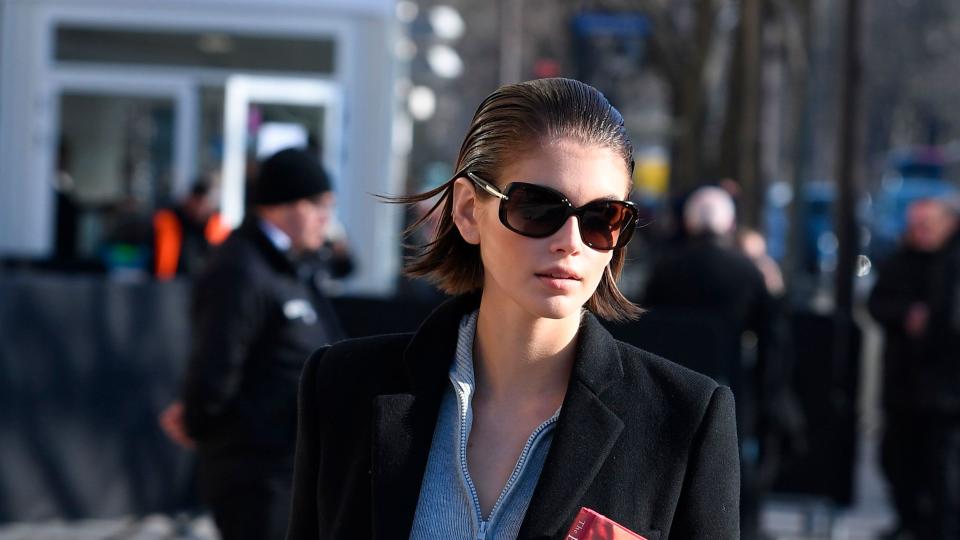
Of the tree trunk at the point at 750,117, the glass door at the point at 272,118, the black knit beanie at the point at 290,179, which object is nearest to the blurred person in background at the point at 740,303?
the black knit beanie at the point at 290,179

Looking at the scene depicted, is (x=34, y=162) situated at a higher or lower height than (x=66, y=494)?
higher

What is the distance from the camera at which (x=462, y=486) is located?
2395 mm

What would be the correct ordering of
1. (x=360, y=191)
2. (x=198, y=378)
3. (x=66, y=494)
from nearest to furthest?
(x=198, y=378) < (x=66, y=494) < (x=360, y=191)

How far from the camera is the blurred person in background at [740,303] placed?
7.40 m

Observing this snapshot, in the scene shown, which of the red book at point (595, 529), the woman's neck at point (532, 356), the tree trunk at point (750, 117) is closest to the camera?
the red book at point (595, 529)

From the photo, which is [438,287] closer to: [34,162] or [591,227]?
[591,227]

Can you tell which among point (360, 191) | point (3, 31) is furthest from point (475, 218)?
point (3, 31)

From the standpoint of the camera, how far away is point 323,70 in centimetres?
1436

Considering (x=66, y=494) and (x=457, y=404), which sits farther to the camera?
(x=66, y=494)

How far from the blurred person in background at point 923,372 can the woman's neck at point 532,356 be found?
20.4ft

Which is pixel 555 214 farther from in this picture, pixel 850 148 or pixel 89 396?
pixel 850 148

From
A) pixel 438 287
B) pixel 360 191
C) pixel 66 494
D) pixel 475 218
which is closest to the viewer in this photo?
pixel 475 218

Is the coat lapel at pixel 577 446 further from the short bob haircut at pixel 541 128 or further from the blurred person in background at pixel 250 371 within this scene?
the blurred person in background at pixel 250 371

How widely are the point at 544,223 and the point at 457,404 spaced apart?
13.1 inches
